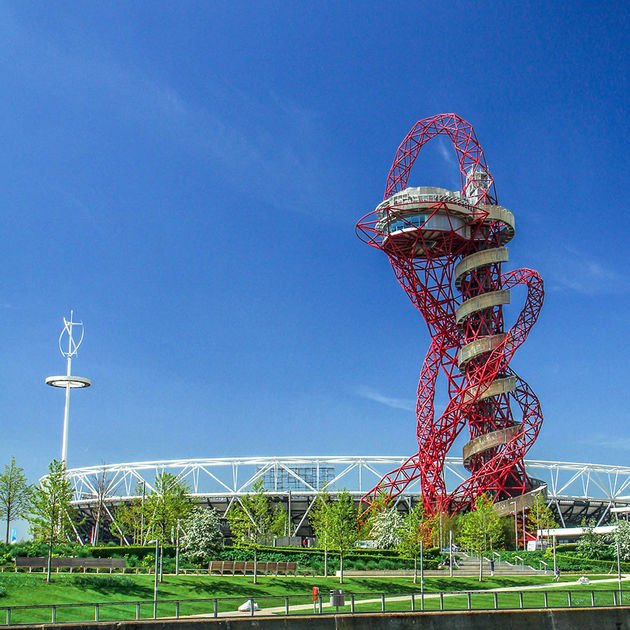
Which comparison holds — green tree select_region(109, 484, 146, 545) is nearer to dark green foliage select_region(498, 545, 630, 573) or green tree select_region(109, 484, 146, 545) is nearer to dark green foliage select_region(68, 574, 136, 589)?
dark green foliage select_region(498, 545, 630, 573)

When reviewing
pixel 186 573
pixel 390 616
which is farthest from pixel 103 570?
pixel 390 616

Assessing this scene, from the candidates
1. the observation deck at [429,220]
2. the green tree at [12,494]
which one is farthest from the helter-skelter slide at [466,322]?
the green tree at [12,494]

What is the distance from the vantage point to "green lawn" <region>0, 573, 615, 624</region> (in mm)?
28953

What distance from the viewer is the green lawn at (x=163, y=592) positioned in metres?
29.0

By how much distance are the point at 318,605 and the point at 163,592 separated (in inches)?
291

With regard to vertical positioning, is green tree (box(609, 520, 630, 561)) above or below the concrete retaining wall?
above

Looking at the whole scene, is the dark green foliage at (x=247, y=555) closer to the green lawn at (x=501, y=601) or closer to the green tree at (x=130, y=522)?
the green tree at (x=130, y=522)

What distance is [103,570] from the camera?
148ft

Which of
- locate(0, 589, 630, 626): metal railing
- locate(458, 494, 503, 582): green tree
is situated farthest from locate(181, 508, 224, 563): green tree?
locate(458, 494, 503, 582): green tree

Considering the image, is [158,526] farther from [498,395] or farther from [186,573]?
[498,395]

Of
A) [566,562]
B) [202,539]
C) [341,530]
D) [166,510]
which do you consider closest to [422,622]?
[166,510]

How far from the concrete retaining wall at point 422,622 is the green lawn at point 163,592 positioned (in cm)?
112

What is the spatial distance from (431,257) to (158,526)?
45.7 m

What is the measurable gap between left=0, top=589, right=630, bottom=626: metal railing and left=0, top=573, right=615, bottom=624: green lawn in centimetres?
5
